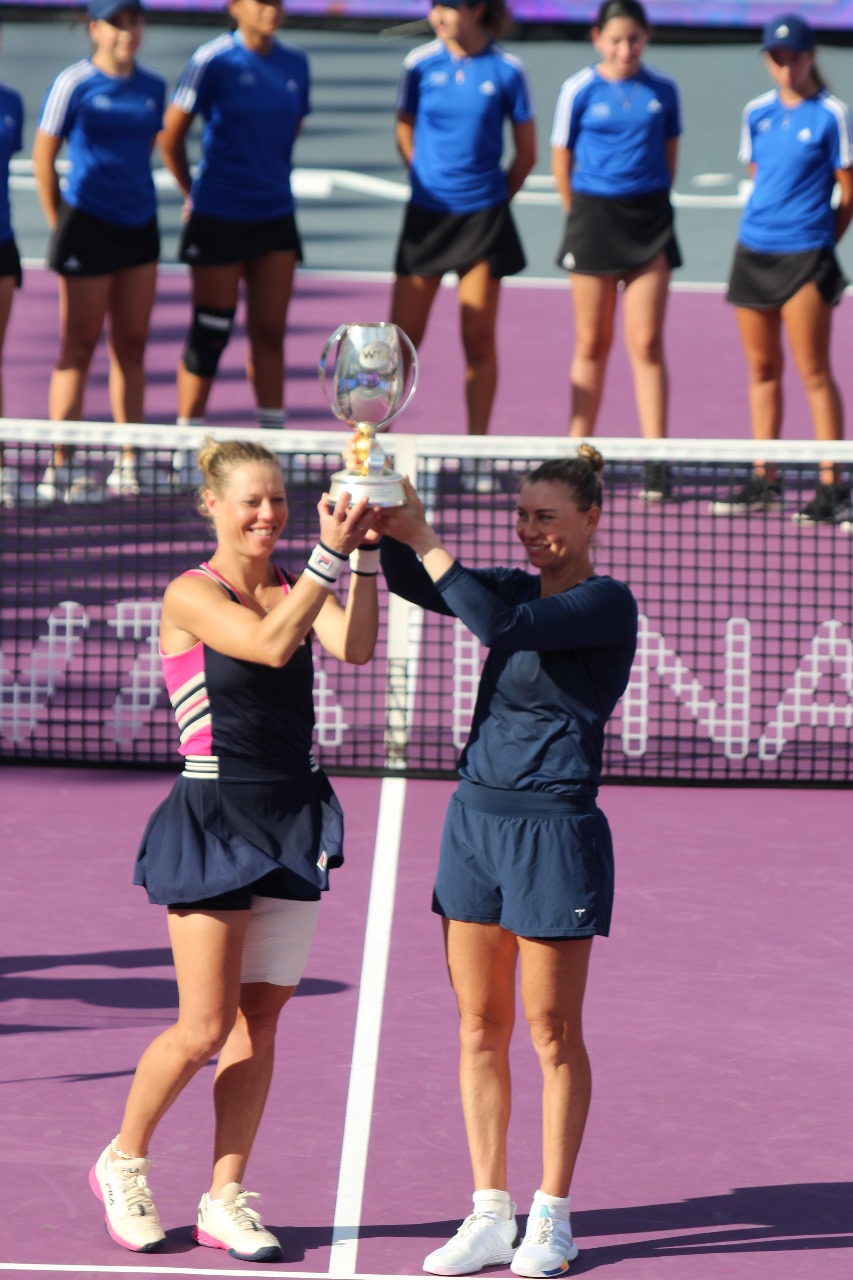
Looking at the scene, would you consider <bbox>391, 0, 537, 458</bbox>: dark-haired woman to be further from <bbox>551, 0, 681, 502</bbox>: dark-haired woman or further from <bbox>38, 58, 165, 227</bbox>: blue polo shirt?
<bbox>38, 58, 165, 227</bbox>: blue polo shirt

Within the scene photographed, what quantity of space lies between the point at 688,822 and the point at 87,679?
8.50 ft

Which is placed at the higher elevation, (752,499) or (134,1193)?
(752,499)

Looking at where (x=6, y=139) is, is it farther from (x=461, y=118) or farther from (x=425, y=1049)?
(x=425, y=1049)

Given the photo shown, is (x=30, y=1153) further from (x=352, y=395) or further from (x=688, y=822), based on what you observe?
(x=688, y=822)

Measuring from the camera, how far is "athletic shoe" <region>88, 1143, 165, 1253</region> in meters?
4.72

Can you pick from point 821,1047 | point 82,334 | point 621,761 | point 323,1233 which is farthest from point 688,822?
point 82,334

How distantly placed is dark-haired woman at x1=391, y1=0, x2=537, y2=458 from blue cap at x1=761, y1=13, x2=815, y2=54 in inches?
45.6

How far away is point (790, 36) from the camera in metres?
9.95

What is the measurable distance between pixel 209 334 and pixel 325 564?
20.3 feet

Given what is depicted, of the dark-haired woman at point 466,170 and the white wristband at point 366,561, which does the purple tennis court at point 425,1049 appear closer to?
the white wristband at point 366,561

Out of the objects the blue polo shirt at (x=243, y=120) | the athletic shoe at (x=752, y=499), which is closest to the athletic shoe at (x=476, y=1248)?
the athletic shoe at (x=752, y=499)

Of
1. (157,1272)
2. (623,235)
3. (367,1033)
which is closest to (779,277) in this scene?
(623,235)

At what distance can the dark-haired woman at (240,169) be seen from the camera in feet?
33.4

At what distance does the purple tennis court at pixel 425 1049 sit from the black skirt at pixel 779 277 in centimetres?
315
